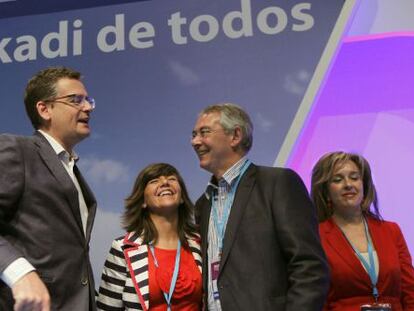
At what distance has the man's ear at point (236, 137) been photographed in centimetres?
283

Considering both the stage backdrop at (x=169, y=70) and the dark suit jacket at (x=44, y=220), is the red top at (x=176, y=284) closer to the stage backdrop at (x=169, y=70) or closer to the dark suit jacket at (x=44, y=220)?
the dark suit jacket at (x=44, y=220)

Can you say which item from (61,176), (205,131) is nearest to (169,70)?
(205,131)

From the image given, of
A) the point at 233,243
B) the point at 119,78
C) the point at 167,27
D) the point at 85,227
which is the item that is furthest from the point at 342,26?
the point at 85,227

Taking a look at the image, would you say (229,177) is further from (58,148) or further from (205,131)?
(58,148)

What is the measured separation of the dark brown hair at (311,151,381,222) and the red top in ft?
2.77

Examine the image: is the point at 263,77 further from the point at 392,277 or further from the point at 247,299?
the point at 247,299

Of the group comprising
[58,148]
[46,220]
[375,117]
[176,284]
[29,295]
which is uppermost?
[375,117]

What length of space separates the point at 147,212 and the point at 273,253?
797 mm

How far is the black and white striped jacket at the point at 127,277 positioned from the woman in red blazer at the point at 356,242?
0.72 metres

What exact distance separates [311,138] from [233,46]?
2.93 ft

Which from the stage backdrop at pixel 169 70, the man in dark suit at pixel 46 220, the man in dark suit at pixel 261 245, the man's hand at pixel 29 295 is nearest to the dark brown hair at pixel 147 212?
the man in dark suit at pixel 261 245

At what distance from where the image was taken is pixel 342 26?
13.3 feet

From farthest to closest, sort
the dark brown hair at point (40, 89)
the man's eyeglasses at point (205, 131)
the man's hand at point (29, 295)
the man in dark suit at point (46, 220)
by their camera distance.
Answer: the man's eyeglasses at point (205, 131) → the dark brown hair at point (40, 89) → the man in dark suit at point (46, 220) → the man's hand at point (29, 295)

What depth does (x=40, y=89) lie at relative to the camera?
2.43 meters
